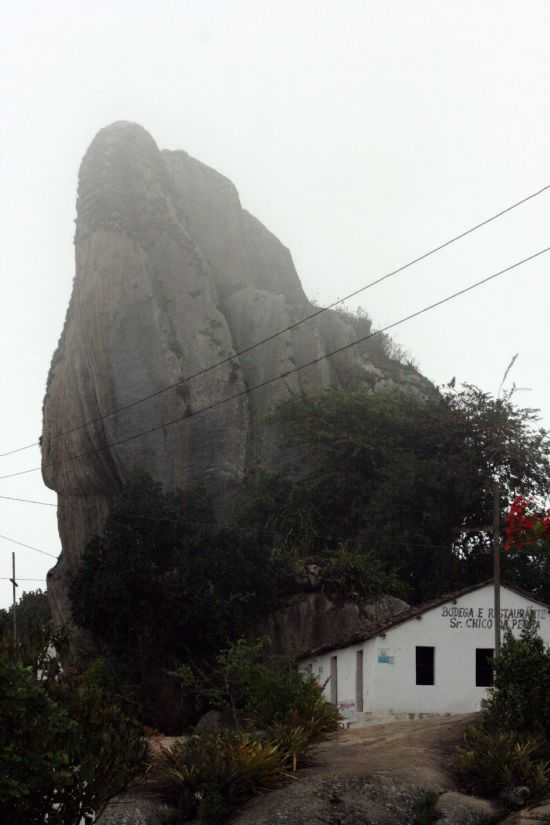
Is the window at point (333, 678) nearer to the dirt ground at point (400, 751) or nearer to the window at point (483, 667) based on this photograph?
the window at point (483, 667)

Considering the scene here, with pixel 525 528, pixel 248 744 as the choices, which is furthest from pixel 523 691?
pixel 525 528

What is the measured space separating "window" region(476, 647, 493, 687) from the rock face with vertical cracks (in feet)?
67.8

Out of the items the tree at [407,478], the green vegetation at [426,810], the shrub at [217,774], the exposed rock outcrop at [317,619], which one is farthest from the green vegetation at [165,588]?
the green vegetation at [426,810]

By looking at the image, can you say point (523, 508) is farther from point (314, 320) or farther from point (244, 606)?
point (314, 320)

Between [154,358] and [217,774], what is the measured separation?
116ft

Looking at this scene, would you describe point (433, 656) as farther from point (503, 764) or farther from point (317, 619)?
point (503, 764)

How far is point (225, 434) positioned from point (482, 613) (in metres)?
23.2

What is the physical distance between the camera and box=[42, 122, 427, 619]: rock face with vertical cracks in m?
64.1

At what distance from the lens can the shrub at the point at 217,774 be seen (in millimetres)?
30594

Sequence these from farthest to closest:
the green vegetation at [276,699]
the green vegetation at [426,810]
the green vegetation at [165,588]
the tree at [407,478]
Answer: the tree at [407,478] → the green vegetation at [165,588] → the green vegetation at [276,699] → the green vegetation at [426,810]

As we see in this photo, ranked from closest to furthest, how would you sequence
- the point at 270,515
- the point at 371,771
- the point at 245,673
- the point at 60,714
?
1. the point at 60,714
2. the point at 371,771
3. the point at 245,673
4. the point at 270,515

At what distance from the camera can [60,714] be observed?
72.3 ft

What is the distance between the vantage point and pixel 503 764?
3103 centimetres

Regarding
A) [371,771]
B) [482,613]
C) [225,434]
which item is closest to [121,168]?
[225,434]
